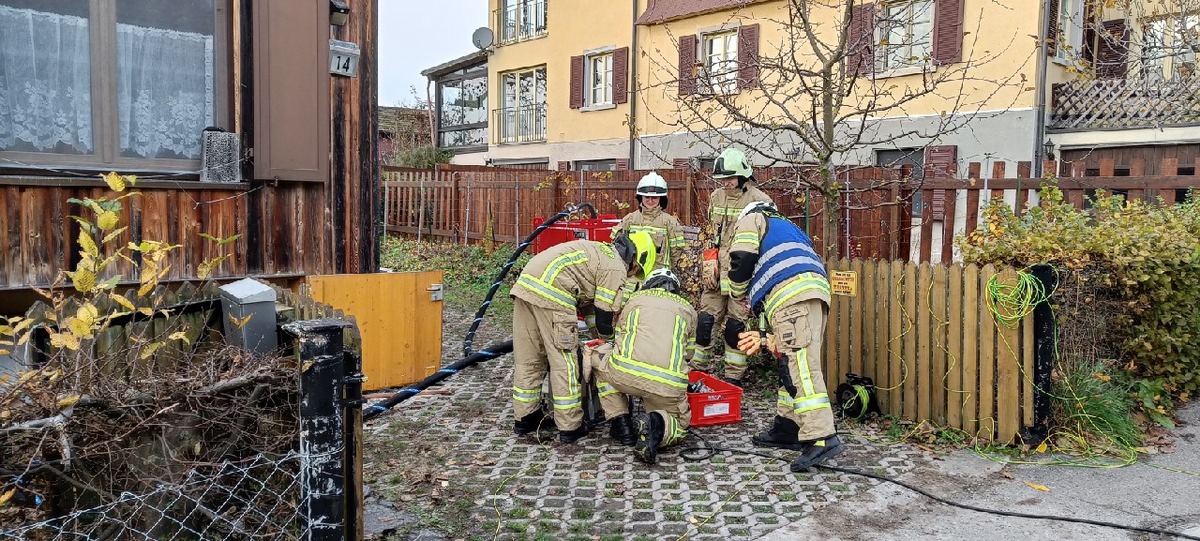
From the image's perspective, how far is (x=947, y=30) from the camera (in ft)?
49.7

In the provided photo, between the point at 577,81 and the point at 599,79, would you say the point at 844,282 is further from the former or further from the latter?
the point at 577,81

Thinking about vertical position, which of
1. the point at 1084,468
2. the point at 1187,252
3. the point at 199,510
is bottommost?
the point at 1084,468

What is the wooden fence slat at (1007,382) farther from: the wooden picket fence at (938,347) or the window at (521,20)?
the window at (521,20)

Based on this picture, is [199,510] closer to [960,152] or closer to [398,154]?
[960,152]

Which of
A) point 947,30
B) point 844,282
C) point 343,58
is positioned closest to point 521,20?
point 947,30

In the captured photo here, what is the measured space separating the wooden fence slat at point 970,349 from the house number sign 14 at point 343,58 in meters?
4.63

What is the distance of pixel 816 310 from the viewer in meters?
5.33

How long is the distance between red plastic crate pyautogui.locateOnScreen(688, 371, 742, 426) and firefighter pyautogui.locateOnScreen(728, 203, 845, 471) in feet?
1.06

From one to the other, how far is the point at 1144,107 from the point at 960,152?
2.92 meters

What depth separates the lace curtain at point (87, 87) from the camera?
5.29 metres

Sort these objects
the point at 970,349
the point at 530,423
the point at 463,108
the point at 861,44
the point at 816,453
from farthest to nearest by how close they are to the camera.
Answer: the point at 463,108 → the point at 861,44 → the point at 530,423 → the point at 970,349 → the point at 816,453

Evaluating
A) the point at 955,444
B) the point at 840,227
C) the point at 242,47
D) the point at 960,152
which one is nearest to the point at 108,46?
the point at 242,47

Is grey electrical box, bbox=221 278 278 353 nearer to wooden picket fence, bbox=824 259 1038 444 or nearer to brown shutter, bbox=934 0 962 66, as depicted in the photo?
wooden picket fence, bbox=824 259 1038 444

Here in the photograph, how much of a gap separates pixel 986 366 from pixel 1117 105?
11.6 m
